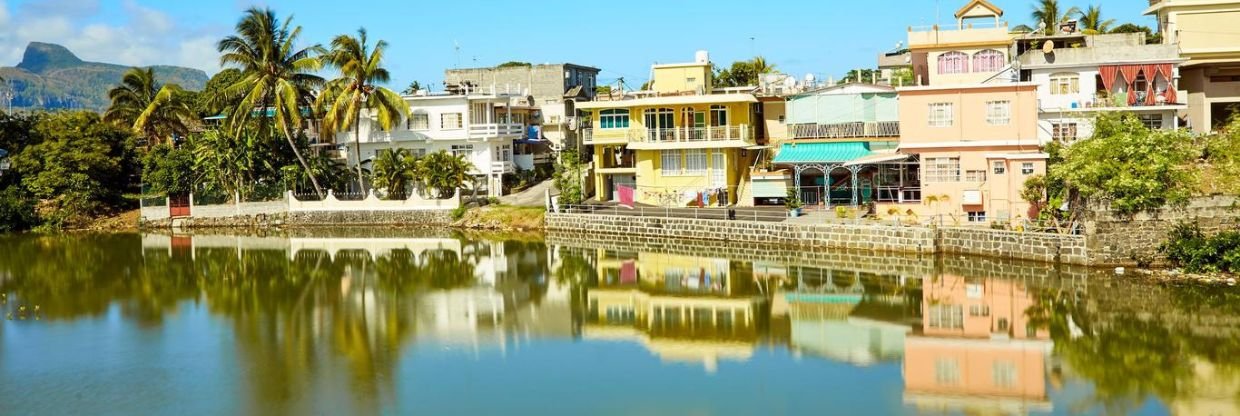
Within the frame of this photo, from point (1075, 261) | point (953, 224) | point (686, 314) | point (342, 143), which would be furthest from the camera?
point (342, 143)

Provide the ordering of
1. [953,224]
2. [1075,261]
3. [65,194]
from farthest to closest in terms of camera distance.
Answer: [65,194], [953,224], [1075,261]

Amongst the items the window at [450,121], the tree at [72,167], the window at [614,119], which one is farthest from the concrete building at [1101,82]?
the tree at [72,167]

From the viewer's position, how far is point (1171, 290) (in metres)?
23.5

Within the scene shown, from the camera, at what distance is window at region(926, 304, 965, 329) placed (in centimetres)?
2120

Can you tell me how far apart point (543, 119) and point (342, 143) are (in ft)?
32.6

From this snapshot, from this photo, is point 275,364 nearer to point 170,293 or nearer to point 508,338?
point 508,338

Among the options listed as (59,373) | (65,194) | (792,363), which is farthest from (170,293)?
(65,194)

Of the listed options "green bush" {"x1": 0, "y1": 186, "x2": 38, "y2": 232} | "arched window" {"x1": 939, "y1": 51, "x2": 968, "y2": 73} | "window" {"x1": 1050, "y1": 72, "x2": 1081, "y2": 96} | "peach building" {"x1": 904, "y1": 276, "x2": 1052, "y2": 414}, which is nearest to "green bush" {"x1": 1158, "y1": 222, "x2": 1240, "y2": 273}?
"peach building" {"x1": 904, "y1": 276, "x2": 1052, "y2": 414}

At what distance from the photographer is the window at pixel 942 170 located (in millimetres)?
31766

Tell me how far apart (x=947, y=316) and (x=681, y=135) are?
19205 mm

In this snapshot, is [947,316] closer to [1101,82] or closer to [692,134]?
[1101,82]

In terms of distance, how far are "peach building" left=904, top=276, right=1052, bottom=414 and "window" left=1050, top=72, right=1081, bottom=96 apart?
42.3 feet

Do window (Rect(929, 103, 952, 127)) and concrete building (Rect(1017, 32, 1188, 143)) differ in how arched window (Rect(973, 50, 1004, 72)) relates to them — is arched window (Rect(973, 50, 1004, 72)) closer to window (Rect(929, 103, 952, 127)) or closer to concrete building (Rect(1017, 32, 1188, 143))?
concrete building (Rect(1017, 32, 1188, 143))

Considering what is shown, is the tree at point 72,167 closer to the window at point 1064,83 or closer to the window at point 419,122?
the window at point 419,122
